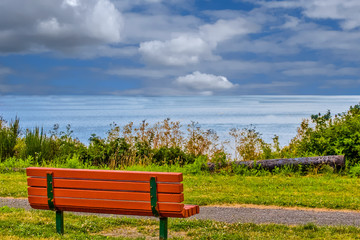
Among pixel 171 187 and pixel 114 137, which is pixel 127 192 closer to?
pixel 171 187

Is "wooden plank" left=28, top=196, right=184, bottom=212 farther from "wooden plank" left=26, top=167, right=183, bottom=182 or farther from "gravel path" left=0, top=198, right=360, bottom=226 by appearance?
"gravel path" left=0, top=198, right=360, bottom=226

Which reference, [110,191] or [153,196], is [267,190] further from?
[110,191]

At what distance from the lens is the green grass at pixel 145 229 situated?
6527mm

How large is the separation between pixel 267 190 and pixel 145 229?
4.30 m

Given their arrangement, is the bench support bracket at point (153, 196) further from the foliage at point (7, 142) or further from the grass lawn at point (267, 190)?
the foliage at point (7, 142)

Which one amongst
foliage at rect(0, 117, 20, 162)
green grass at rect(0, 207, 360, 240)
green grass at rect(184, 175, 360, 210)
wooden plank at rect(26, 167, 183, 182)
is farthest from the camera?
foliage at rect(0, 117, 20, 162)

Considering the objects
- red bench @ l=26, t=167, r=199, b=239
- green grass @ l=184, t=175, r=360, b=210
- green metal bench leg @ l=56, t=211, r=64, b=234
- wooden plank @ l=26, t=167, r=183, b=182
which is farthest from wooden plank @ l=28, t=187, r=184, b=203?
green grass @ l=184, t=175, r=360, b=210

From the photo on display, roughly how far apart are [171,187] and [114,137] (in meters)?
9.35

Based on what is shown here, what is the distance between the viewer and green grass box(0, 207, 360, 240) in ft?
21.4

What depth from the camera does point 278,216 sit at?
26.3 feet

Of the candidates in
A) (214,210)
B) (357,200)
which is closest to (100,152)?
(214,210)

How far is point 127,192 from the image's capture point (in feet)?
19.6

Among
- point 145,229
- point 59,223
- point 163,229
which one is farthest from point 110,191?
point 145,229

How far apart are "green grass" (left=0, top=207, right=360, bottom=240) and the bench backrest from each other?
0.57 metres
